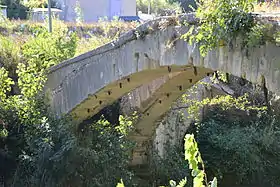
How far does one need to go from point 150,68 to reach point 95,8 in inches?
579

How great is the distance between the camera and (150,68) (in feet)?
26.3

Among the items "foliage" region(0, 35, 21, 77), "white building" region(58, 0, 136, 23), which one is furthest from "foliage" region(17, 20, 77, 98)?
"white building" region(58, 0, 136, 23)

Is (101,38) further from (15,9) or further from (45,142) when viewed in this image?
(15,9)

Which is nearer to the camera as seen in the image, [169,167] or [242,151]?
[169,167]

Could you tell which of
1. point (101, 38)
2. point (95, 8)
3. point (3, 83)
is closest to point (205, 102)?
point (101, 38)

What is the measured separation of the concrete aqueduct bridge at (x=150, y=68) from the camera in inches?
243

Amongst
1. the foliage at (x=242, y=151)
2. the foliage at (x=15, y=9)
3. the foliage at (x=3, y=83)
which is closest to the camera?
the foliage at (x=3, y=83)

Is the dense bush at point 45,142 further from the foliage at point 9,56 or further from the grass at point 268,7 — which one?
the grass at point 268,7

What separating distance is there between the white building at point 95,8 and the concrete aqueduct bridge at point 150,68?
10890 mm

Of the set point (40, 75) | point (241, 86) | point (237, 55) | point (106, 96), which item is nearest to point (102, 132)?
point (106, 96)

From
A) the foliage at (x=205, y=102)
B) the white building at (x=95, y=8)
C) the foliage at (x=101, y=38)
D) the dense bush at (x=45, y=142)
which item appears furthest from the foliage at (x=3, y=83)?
the white building at (x=95, y=8)

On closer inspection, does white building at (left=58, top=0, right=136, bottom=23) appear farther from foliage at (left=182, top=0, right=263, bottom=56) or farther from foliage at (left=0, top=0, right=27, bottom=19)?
foliage at (left=182, top=0, right=263, bottom=56)

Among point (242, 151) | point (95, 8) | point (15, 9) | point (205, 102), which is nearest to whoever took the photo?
point (205, 102)

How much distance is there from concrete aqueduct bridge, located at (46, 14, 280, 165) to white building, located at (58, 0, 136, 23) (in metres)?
10.9
